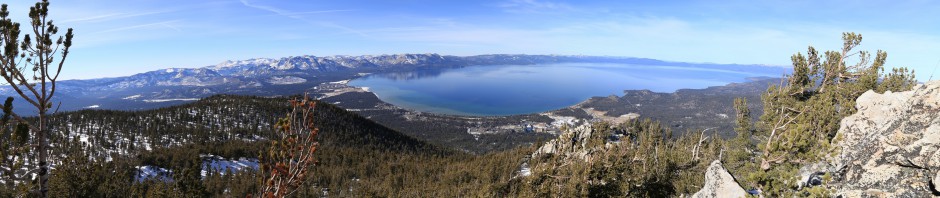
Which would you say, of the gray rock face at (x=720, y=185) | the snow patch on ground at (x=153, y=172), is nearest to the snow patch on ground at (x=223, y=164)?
the snow patch on ground at (x=153, y=172)

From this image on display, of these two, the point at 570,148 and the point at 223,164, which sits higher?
the point at 570,148

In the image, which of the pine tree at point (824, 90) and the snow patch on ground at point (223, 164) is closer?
the pine tree at point (824, 90)

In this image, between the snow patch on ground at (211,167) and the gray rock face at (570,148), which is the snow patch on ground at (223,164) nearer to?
the snow patch on ground at (211,167)

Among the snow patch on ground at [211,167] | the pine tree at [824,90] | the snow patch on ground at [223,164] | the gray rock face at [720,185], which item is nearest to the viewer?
the gray rock face at [720,185]

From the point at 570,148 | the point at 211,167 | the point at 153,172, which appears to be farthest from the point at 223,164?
A: the point at 570,148

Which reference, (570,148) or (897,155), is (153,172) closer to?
(570,148)

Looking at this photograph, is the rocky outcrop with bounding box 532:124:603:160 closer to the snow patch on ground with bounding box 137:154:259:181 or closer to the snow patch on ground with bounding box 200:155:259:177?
the snow patch on ground with bounding box 137:154:259:181
